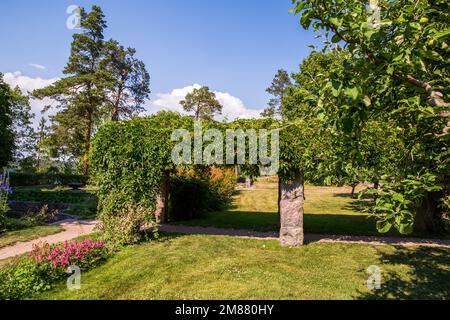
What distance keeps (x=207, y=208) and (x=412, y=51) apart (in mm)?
17640

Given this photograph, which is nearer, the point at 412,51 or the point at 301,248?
the point at 412,51

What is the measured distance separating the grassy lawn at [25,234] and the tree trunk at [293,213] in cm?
960

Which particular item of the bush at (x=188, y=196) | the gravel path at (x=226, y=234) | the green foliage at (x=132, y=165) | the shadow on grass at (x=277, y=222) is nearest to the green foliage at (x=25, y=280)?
the gravel path at (x=226, y=234)

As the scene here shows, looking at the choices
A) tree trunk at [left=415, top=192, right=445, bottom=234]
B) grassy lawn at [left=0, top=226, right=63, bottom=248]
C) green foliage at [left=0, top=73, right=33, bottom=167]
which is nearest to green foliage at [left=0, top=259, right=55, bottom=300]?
grassy lawn at [left=0, top=226, right=63, bottom=248]

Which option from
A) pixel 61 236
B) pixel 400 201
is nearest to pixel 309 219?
pixel 61 236

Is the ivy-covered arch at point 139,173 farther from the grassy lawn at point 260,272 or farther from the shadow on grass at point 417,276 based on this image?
the shadow on grass at point 417,276

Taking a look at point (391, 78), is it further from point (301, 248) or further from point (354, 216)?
point (354, 216)

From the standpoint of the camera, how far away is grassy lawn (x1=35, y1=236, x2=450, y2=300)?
652 centimetres

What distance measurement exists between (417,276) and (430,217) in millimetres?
7022

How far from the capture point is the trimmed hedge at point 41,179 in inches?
1389

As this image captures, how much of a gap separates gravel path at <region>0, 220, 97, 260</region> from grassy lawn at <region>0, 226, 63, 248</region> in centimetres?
29

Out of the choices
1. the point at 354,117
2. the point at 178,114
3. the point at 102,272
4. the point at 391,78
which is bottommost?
the point at 102,272
